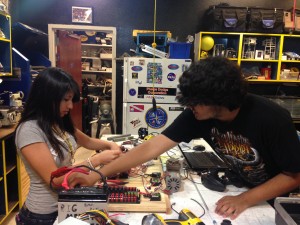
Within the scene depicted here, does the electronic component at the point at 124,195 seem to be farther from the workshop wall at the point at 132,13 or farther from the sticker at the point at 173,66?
the workshop wall at the point at 132,13

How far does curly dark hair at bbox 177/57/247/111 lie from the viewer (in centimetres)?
112

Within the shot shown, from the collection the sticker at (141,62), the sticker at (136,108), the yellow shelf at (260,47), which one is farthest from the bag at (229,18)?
the sticker at (136,108)

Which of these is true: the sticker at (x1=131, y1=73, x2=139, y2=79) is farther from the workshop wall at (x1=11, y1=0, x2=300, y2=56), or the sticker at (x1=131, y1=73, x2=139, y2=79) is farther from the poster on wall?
the poster on wall

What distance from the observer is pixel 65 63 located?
4555 millimetres

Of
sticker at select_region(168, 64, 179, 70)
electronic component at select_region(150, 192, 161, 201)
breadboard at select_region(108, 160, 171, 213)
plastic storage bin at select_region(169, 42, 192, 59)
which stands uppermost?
plastic storage bin at select_region(169, 42, 192, 59)

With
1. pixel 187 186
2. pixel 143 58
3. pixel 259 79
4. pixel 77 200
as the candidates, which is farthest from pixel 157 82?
pixel 77 200

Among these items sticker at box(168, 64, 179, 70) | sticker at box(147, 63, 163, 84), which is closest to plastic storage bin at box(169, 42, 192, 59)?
sticker at box(168, 64, 179, 70)

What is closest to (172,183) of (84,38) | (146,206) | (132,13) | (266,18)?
(146,206)

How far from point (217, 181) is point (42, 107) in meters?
0.99

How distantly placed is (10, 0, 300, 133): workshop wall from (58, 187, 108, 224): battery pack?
12.2ft

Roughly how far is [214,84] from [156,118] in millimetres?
2585

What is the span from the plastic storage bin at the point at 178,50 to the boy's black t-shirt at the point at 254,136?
7.67 ft

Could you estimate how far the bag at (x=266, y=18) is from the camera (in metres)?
3.67

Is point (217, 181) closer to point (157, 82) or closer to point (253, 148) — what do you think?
point (253, 148)
